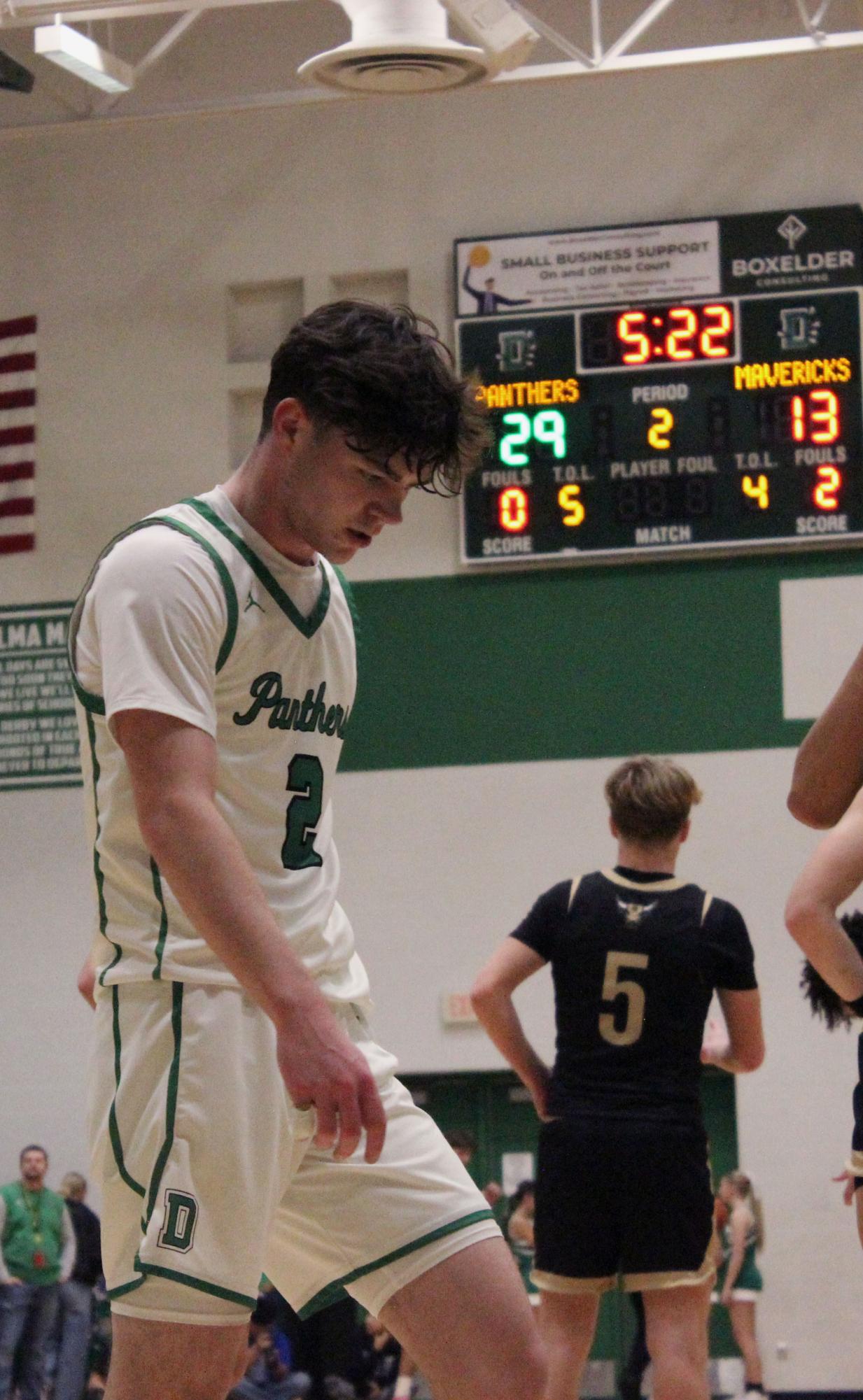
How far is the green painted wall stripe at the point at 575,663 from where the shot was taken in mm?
12664

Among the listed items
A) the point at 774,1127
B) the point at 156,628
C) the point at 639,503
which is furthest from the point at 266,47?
the point at 156,628

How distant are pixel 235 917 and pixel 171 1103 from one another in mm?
402

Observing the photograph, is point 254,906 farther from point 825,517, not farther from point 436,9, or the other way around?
point 825,517

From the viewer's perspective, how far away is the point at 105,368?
1398 cm

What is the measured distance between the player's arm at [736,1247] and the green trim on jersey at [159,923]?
964 centimetres

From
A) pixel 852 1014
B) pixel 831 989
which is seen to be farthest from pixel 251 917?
pixel 831 989

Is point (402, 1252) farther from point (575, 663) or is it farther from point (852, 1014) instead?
point (575, 663)

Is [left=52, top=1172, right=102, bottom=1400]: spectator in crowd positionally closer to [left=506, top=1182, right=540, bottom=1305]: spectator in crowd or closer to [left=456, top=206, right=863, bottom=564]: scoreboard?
[left=506, top=1182, right=540, bottom=1305]: spectator in crowd

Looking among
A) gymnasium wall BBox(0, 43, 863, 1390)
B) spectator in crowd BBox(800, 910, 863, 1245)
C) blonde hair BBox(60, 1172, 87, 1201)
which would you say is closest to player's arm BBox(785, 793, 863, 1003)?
spectator in crowd BBox(800, 910, 863, 1245)

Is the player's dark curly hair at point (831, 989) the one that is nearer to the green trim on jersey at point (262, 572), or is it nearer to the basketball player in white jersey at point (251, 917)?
the basketball player in white jersey at point (251, 917)

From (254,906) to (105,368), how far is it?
11.9 meters

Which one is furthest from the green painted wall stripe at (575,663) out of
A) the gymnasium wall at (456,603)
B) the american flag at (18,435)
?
the american flag at (18,435)

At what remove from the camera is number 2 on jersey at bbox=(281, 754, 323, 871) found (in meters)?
3.04

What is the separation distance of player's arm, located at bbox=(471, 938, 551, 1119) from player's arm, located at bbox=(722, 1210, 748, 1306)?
290 inches
